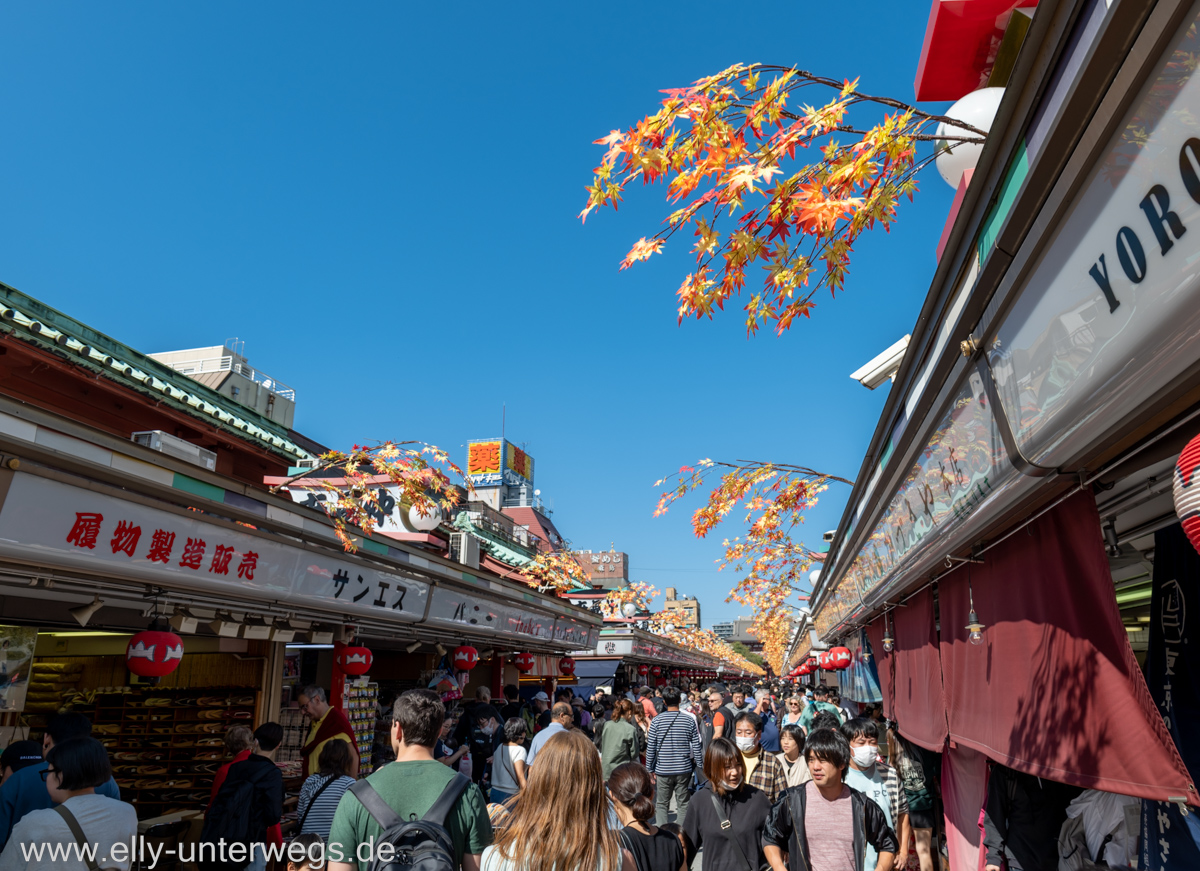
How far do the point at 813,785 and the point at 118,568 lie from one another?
5514mm

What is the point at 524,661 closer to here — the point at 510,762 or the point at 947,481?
the point at 510,762

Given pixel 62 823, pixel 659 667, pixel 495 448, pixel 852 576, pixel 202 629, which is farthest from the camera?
pixel 495 448

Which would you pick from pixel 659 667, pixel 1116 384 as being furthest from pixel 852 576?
pixel 659 667

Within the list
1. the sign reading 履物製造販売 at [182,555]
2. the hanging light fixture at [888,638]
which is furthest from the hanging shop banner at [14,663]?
the hanging light fixture at [888,638]

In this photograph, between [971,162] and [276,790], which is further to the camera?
[276,790]

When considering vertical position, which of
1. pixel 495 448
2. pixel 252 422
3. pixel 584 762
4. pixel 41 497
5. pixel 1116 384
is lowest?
pixel 584 762

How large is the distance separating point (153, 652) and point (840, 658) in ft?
40.8

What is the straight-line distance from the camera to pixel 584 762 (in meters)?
3.14

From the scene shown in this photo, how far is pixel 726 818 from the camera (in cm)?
511

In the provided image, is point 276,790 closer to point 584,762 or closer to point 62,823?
point 62,823

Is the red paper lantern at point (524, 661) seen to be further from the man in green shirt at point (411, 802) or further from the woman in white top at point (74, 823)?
the man in green shirt at point (411, 802)

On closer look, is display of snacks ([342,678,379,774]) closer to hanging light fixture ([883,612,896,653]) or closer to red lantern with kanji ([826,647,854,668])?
hanging light fixture ([883,612,896,653])

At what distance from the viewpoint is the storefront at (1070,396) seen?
182cm

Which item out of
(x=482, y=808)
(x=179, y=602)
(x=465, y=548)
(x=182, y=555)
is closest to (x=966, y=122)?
(x=482, y=808)
